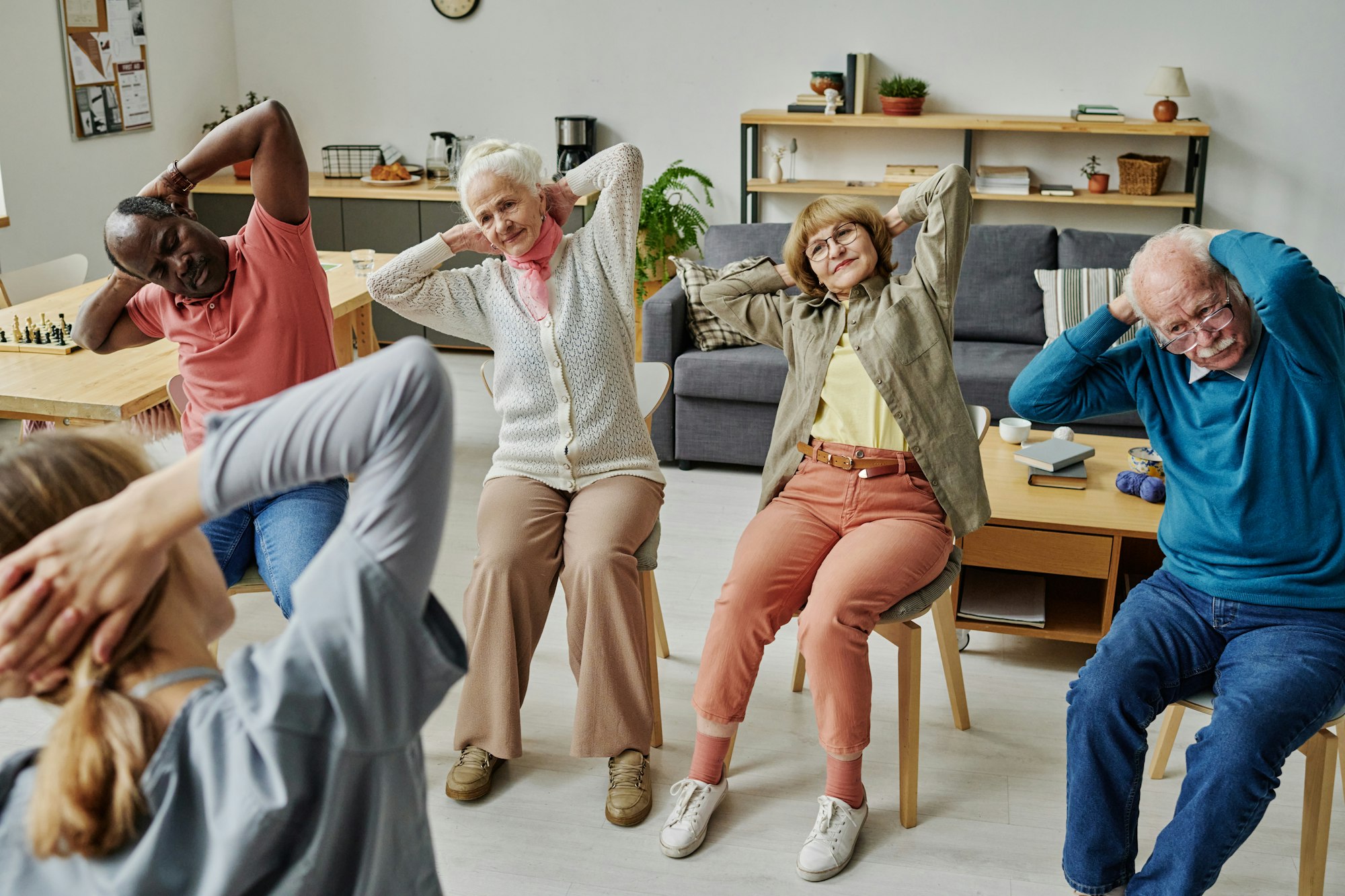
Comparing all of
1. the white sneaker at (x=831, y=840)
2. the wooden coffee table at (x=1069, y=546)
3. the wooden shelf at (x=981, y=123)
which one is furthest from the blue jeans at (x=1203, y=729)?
the wooden shelf at (x=981, y=123)

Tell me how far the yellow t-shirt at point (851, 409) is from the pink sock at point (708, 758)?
637 mm

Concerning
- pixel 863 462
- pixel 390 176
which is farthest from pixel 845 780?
pixel 390 176

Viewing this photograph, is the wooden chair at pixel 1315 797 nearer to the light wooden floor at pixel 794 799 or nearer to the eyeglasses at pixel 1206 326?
the light wooden floor at pixel 794 799

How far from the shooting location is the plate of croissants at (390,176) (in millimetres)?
5449

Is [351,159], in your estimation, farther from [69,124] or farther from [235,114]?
[69,124]

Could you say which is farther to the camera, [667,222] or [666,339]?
[667,222]

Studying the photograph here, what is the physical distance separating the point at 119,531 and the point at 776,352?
126 inches

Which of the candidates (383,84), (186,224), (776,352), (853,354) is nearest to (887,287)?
(853,354)

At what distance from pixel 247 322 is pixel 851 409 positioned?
1195 millimetres

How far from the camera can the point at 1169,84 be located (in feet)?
15.3

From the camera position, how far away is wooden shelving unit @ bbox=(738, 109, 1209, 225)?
4754mm

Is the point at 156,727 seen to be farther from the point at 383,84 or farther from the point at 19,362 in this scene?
the point at 383,84

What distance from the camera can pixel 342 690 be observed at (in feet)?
2.65

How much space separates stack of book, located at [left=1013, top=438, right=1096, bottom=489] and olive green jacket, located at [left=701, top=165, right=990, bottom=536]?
2.06ft
